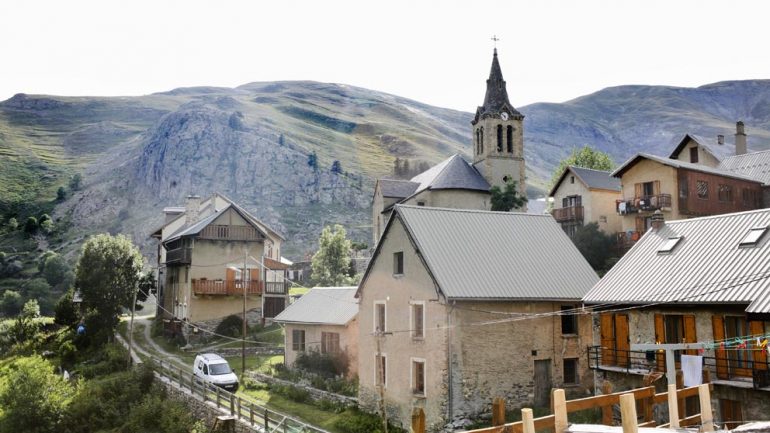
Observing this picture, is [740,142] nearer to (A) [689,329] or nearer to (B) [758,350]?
(A) [689,329]

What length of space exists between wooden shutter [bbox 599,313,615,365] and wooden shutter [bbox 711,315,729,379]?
5036 millimetres

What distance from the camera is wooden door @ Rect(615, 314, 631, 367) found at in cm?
2667

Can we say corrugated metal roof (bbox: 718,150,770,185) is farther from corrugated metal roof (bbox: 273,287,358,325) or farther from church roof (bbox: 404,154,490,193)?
corrugated metal roof (bbox: 273,287,358,325)

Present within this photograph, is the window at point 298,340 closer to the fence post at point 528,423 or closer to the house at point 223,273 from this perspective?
the house at point 223,273

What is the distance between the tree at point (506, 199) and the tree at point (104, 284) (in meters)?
33.5

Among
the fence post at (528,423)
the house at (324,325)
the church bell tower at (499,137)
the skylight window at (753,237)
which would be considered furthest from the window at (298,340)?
the fence post at (528,423)

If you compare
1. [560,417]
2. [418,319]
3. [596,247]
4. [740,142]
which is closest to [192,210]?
[596,247]

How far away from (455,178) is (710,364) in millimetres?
42179

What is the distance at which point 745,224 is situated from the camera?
25.8 meters

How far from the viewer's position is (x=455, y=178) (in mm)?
63938

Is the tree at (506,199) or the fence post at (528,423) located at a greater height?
the tree at (506,199)

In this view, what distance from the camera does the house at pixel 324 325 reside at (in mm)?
38031

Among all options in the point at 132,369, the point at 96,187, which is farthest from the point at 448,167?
the point at 96,187

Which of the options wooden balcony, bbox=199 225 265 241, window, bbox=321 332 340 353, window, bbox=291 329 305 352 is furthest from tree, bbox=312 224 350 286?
window, bbox=321 332 340 353
